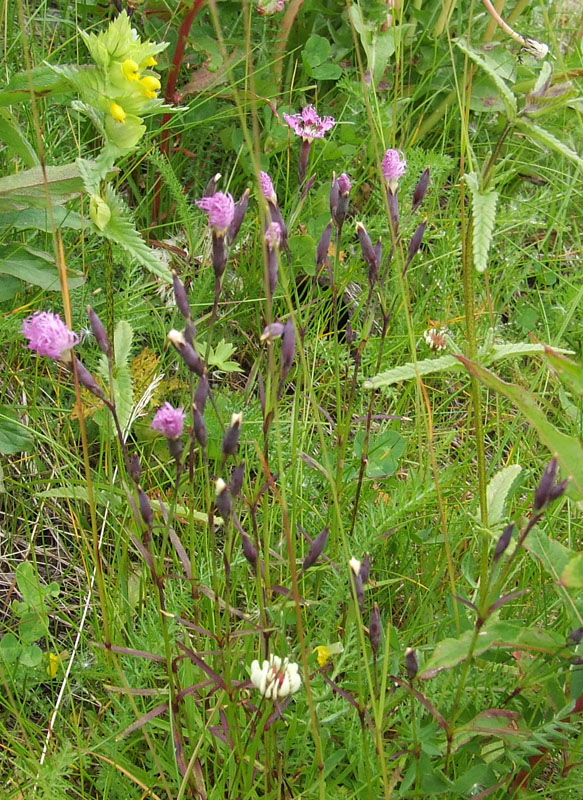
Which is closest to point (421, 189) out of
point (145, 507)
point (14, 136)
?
point (145, 507)

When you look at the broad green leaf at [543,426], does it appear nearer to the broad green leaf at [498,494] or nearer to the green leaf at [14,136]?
the broad green leaf at [498,494]

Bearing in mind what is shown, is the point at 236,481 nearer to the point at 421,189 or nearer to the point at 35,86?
the point at 421,189

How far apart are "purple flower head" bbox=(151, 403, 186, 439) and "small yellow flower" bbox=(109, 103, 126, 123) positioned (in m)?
0.54

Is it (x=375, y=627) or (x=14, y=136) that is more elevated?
(x=14, y=136)

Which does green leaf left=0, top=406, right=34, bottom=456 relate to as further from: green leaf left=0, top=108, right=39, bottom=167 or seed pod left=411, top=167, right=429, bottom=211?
seed pod left=411, top=167, right=429, bottom=211

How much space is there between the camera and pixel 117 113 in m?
1.31

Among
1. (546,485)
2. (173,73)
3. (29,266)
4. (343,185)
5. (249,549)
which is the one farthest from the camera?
(173,73)

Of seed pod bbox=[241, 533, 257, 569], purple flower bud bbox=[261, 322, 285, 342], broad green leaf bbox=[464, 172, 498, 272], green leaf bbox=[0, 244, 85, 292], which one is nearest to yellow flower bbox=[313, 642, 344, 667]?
seed pod bbox=[241, 533, 257, 569]

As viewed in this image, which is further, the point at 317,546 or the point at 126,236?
the point at 126,236

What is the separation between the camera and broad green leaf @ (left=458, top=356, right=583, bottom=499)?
1.00 meters

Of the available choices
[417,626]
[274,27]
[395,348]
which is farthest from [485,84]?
[417,626]

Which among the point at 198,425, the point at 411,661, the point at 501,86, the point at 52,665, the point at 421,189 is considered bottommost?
the point at 52,665

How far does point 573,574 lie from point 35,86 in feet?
4.12

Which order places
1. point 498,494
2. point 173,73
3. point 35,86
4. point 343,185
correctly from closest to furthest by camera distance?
point 498,494 → point 343,185 → point 35,86 → point 173,73
